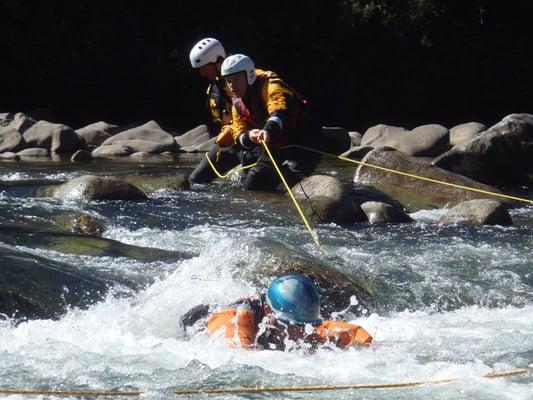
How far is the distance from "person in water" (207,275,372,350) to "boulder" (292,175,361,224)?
15.9 ft

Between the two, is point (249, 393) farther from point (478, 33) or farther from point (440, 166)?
point (478, 33)

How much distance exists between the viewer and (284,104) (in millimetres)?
9305

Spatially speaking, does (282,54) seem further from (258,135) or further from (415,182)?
(258,135)

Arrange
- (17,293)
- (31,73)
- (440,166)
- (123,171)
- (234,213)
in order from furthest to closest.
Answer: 1. (31,73)
2. (123,171)
3. (440,166)
4. (234,213)
5. (17,293)

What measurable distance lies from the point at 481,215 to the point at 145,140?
28.4 ft

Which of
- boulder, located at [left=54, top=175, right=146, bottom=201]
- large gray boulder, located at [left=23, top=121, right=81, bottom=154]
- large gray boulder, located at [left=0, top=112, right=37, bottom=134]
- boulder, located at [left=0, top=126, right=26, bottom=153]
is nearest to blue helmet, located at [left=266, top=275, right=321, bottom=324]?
boulder, located at [left=54, top=175, right=146, bottom=201]


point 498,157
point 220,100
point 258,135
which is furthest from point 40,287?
point 498,157

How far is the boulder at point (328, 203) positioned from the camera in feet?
35.3

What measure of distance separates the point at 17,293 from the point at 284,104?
3.49 metres

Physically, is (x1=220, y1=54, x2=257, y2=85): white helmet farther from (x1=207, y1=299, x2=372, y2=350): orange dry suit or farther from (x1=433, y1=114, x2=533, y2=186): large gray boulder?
(x1=433, y1=114, x2=533, y2=186): large gray boulder

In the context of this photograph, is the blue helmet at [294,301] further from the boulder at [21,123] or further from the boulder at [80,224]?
the boulder at [21,123]

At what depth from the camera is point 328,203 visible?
35.4ft

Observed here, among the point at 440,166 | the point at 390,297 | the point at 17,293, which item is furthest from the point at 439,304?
the point at 440,166

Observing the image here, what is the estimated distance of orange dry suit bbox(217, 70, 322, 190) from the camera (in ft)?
30.7
